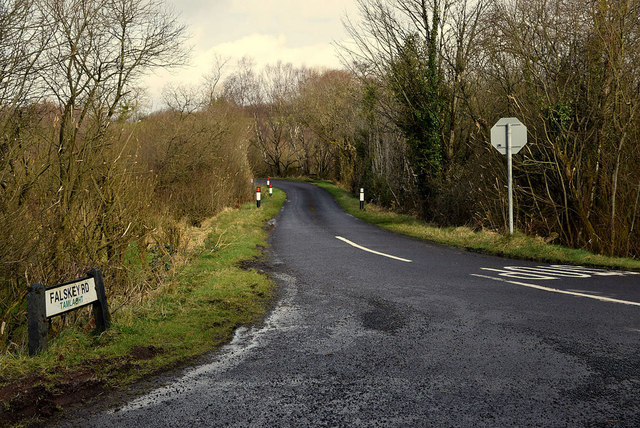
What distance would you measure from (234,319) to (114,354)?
2105 millimetres

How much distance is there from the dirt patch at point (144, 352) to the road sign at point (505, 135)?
11.6m

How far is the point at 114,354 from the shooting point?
18.4 ft

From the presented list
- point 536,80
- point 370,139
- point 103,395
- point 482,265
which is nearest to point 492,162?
point 536,80

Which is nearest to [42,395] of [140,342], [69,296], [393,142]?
[69,296]

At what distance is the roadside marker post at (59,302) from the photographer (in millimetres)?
5273

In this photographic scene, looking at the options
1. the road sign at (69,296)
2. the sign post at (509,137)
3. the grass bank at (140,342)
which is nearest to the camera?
the grass bank at (140,342)

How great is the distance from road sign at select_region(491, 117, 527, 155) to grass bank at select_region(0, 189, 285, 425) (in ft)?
26.5

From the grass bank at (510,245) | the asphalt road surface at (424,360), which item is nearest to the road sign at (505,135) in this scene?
the grass bank at (510,245)

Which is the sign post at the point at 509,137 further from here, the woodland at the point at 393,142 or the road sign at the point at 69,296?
the road sign at the point at 69,296

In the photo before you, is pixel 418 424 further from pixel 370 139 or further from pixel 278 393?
pixel 370 139

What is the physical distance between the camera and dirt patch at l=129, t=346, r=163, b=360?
5.61m

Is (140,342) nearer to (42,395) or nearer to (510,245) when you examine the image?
(42,395)

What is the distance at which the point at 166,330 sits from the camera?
262 inches

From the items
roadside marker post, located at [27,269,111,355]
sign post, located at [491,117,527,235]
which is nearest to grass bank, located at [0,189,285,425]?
roadside marker post, located at [27,269,111,355]
